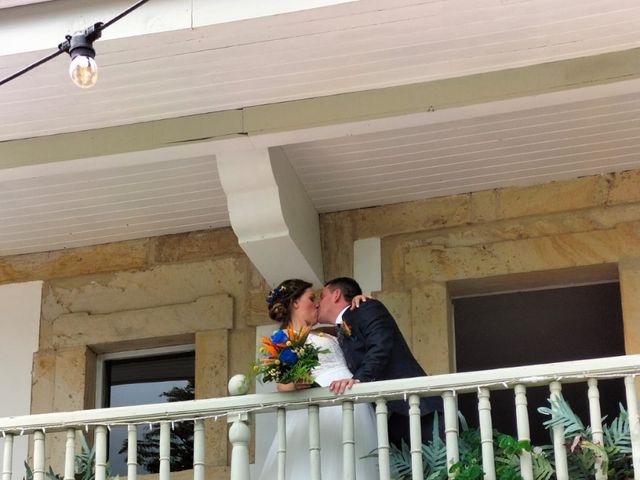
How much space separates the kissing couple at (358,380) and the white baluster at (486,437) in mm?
456

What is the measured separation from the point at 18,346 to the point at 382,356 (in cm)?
259

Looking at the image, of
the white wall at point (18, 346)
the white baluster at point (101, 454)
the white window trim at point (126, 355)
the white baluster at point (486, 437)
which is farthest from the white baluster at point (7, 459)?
the white baluster at point (486, 437)

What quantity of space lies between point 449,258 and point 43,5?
2491mm

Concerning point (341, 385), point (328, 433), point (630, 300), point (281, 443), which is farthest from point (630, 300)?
point (281, 443)

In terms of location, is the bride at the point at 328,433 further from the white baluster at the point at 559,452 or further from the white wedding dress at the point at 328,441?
the white baluster at the point at 559,452

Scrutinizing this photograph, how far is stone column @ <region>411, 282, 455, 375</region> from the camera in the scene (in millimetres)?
7141

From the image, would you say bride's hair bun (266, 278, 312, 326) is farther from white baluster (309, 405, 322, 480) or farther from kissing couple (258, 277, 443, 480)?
white baluster (309, 405, 322, 480)

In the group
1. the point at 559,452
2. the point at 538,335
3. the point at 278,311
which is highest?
the point at 538,335

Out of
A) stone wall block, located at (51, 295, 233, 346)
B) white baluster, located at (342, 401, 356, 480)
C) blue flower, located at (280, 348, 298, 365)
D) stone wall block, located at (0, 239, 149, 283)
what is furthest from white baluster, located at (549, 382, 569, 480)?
stone wall block, located at (0, 239, 149, 283)

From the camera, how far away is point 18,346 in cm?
778

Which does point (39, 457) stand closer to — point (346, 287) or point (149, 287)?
point (346, 287)

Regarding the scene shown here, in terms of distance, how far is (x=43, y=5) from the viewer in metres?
6.06

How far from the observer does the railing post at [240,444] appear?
580cm

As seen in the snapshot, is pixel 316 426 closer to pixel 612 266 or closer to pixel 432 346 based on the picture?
pixel 432 346
